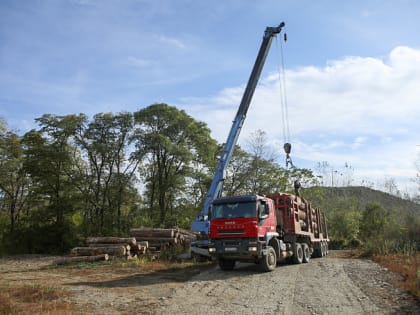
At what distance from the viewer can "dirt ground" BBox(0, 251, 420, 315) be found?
8.07 metres

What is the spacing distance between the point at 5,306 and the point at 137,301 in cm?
288

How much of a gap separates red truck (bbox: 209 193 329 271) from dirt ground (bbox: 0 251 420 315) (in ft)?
2.24

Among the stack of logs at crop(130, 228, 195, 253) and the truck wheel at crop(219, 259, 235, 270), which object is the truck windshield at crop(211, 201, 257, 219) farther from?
the stack of logs at crop(130, 228, 195, 253)

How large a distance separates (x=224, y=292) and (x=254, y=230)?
154 inches

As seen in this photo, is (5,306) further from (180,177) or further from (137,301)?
(180,177)

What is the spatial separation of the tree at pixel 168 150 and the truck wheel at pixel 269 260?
58.1 ft

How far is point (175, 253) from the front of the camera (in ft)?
66.1

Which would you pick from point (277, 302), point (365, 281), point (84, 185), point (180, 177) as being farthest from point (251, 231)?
point (84, 185)

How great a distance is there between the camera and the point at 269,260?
1398 cm

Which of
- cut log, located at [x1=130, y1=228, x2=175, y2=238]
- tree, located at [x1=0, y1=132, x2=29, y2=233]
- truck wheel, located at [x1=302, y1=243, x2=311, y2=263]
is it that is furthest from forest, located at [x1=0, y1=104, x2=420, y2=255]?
truck wheel, located at [x1=302, y1=243, x2=311, y2=263]

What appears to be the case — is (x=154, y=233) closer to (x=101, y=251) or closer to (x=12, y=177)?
(x=101, y=251)

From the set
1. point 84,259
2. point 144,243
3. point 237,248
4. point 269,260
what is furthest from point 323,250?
point 84,259

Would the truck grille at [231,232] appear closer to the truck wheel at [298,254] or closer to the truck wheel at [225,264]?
the truck wheel at [225,264]

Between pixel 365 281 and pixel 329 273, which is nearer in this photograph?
pixel 365 281
